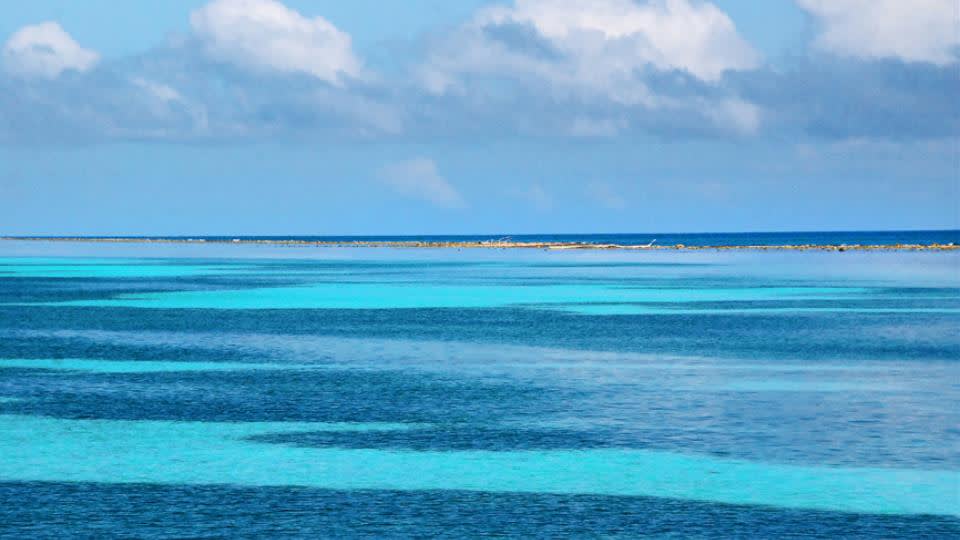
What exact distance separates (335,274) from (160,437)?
212 ft

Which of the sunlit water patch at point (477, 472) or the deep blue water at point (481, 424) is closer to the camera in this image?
the deep blue water at point (481, 424)

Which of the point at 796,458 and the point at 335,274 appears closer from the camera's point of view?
the point at 796,458

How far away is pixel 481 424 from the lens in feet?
68.3

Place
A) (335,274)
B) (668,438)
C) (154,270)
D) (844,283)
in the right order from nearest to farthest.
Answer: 1. (668,438)
2. (844,283)
3. (335,274)
4. (154,270)

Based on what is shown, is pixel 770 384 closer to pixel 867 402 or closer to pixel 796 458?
pixel 867 402

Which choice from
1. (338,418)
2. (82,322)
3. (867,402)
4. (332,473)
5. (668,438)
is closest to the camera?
(332,473)

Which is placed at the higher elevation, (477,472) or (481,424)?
(481,424)

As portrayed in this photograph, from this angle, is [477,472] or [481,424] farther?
[481,424]

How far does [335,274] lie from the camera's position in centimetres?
8388

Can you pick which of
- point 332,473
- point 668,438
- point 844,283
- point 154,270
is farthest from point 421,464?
point 154,270

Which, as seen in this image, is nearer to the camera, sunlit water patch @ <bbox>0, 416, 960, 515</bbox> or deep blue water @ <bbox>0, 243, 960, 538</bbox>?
deep blue water @ <bbox>0, 243, 960, 538</bbox>

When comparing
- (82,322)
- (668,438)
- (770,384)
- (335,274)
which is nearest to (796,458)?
(668,438)

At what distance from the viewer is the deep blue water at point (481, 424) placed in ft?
48.9

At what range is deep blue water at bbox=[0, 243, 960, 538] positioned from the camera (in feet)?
48.9
